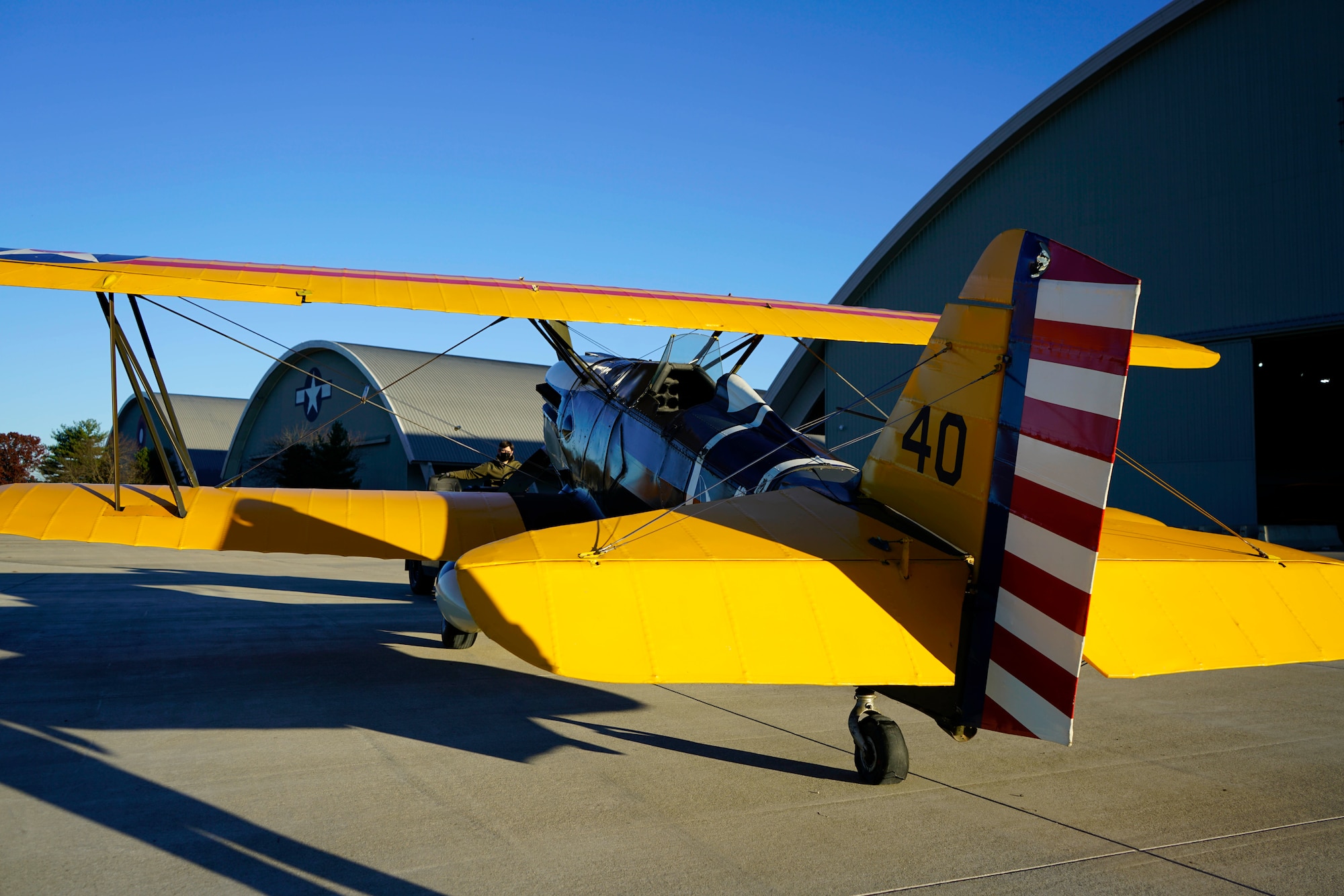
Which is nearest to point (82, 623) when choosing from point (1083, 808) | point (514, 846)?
point (514, 846)

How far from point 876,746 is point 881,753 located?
1.5 inches

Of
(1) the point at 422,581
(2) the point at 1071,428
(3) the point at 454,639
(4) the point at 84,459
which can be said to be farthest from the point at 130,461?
(2) the point at 1071,428

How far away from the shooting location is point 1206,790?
430cm

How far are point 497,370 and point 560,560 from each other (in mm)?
34065

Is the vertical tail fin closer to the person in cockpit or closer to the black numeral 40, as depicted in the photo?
the black numeral 40

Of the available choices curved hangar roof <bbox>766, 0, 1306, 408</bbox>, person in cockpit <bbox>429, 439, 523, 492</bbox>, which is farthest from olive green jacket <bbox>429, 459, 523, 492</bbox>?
curved hangar roof <bbox>766, 0, 1306, 408</bbox>

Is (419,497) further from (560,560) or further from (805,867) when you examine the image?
(805,867)

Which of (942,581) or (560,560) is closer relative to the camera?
(560,560)

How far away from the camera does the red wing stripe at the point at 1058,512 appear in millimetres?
3105

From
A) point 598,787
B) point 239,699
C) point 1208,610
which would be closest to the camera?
point 1208,610

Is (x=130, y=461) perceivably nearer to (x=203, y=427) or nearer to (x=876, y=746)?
(x=203, y=427)

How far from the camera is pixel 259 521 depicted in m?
6.46

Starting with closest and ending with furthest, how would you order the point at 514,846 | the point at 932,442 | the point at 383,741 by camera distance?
the point at 514,846 → the point at 932,442 → the point at 383,741

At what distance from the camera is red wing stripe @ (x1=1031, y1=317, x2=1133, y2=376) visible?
3008 millimetres
